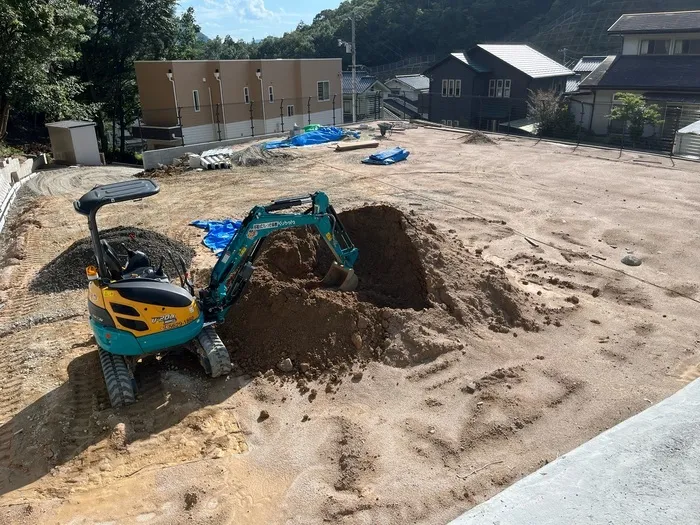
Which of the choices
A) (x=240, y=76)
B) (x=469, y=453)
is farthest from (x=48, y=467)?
(x=240, y=76)

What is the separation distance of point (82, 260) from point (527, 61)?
31.3m

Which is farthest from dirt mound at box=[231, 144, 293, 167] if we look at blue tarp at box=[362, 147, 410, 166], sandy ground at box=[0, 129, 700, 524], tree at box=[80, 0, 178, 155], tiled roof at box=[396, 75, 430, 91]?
tiled roof at box=[396, 75, 430, 91]

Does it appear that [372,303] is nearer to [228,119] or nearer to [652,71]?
[228,119]

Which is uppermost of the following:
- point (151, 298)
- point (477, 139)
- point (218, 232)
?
point (151, 298)

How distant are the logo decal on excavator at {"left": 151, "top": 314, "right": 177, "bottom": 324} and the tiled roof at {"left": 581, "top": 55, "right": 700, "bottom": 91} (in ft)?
88.9

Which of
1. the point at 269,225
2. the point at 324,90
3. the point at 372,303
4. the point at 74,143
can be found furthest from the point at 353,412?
the point at 324,90

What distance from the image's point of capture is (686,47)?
2720 centimetres

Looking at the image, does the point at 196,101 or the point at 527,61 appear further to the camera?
the point at 527,61

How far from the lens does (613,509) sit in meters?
2.84

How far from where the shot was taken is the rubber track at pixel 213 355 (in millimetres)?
6262

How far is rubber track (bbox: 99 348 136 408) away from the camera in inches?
231

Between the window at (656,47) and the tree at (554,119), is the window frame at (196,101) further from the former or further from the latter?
the window at (656,47)

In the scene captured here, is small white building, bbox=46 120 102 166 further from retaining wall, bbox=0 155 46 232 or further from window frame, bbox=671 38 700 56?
window frame, bbox=671 38 700 56

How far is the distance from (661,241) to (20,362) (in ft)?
37.7
